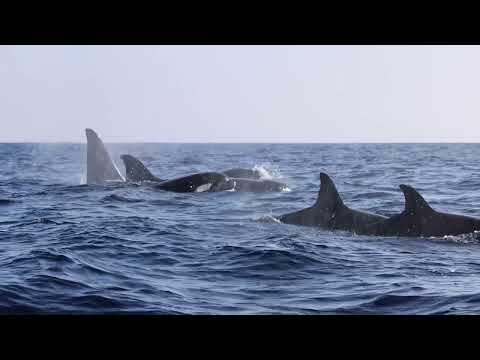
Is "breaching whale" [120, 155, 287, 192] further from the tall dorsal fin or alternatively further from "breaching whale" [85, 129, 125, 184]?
the tall dorsal fin

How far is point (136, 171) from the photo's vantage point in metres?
24.9

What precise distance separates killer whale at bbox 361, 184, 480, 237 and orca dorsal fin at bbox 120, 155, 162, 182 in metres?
12.8

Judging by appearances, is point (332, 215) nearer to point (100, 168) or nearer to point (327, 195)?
point (327, 195)

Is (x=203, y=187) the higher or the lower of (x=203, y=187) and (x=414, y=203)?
the lower

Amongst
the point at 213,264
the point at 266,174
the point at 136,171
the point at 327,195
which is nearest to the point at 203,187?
the point at 136,171

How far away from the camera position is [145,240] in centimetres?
1309

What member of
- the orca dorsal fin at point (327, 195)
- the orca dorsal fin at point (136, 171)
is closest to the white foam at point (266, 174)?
the orca dorsal fin at point (136, 171)

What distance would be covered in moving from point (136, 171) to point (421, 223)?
13.8 metres

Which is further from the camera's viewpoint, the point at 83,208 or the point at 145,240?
the point at 83,208

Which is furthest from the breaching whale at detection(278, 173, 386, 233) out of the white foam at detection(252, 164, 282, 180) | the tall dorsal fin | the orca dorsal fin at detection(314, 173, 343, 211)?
the white foam at detection(252, 164, 282, 180)
